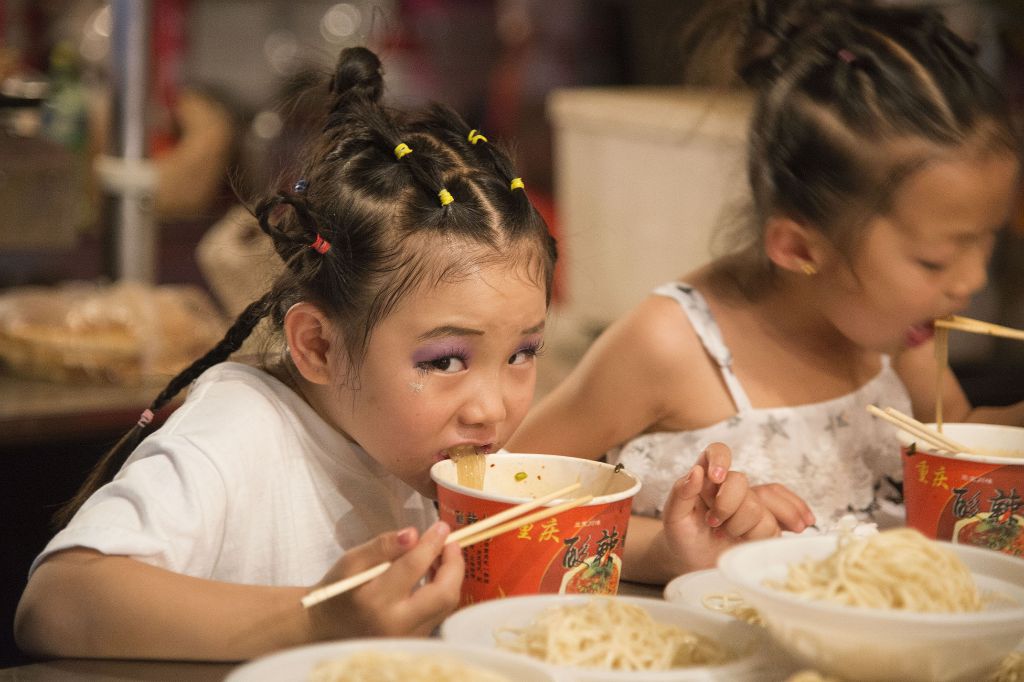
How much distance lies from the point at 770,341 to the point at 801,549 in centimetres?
78

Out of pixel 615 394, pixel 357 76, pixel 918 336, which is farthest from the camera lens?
pixel 918 336

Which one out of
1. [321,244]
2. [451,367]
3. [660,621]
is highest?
[321,244]

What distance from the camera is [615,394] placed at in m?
1.64

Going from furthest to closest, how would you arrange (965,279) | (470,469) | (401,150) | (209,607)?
1. (965,279)
2. (401,150)
3. (470,469)
4. (209,607)

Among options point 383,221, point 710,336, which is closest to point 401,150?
point 383,221

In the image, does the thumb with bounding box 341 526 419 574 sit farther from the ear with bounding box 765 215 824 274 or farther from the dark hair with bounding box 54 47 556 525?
the ear with bounding box 765 215 824 274

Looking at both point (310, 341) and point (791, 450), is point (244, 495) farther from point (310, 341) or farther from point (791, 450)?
point (791, 450)

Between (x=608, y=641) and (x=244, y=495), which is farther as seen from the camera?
(x=244, y=495)

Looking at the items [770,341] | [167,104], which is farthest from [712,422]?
[167,104]

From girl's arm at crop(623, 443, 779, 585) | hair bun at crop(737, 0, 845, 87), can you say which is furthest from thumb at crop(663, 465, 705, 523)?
hair bun at crop(737, 0, 845, 87)

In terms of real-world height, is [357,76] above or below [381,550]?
above

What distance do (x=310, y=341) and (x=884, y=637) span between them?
734 mm

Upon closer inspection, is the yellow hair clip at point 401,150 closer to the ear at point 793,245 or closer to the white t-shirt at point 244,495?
the white t-shirt at point 244,495

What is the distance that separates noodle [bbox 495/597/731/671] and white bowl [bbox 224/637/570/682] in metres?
0.05
